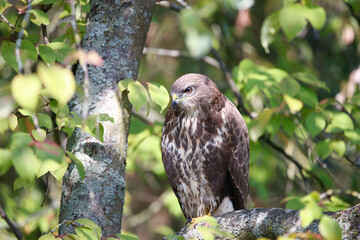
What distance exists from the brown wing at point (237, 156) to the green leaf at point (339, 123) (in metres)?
0.77

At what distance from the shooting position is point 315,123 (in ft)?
14.3

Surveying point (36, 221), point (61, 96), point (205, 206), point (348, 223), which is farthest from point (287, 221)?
point (36, 221)

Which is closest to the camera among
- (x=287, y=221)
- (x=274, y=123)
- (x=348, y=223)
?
(x=348, y=223)

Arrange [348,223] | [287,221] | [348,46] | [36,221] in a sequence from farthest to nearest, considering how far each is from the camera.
Result: [348,46] → [36,221] → [287,221] → [348,223]

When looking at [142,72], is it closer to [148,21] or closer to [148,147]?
[148,147]

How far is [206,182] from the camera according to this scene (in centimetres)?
420

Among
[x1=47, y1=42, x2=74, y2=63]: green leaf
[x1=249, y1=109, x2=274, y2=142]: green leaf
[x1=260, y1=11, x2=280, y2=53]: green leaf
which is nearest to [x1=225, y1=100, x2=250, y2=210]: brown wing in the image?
[x1=249, y1=109, x2=274, y2=142]: green leaf

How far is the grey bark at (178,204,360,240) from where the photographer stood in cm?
232

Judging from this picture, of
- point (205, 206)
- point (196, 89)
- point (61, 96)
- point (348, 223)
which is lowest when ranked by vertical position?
point (205, 206)

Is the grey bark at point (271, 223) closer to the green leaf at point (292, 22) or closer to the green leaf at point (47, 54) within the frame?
the green leaf at point (47, 54)

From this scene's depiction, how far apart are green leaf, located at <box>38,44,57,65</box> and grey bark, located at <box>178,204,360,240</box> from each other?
4.20ft

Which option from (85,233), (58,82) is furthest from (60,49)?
(58,82)

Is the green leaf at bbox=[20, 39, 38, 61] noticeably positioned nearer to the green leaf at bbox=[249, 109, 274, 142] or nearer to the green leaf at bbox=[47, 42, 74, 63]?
the green leaf at bbox=[47, 42, 74, 63]

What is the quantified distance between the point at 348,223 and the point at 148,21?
1.87m
